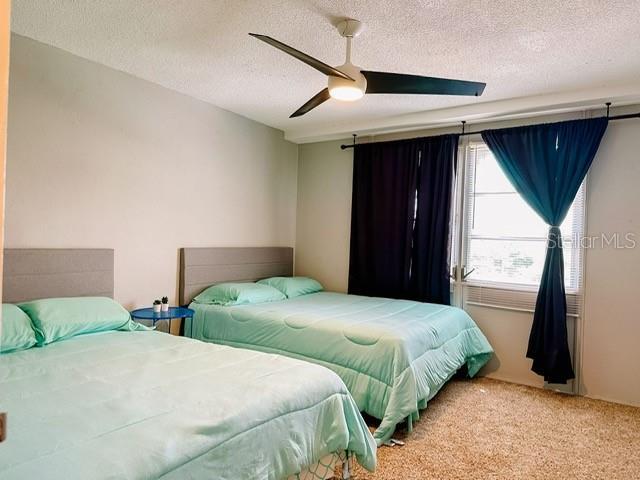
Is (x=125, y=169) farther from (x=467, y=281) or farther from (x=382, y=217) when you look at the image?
(x=467, y=281)

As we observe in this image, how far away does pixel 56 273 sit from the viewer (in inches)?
113

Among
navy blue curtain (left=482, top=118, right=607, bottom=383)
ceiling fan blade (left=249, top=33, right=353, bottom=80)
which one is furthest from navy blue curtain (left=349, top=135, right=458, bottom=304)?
ceiling fan blade (left=249, top=33, right=353, bottom=80)

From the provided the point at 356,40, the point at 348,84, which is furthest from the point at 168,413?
the point at 356,40

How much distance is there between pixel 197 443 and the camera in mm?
1417

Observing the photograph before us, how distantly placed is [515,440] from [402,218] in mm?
2258

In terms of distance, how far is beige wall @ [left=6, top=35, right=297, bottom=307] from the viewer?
278 centimetres

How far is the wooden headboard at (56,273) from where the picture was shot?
8.77ft

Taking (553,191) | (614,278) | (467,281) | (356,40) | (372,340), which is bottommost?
(372,340)

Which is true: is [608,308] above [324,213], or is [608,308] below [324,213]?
below

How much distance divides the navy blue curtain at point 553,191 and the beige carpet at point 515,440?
1.19 ft

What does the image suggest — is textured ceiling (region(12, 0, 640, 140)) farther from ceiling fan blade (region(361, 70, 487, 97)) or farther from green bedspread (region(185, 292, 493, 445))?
green bedspread (region(185, 292, 493, 445))

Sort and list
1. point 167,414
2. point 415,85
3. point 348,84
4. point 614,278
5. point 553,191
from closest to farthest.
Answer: point 167,414 < point 348,84 < point 415,85 < point 614,278 < point 553,191

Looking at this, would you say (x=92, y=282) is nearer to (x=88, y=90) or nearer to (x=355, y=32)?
(x=88, y=90)

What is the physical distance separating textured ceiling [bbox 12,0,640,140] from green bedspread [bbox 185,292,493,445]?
1847mm
